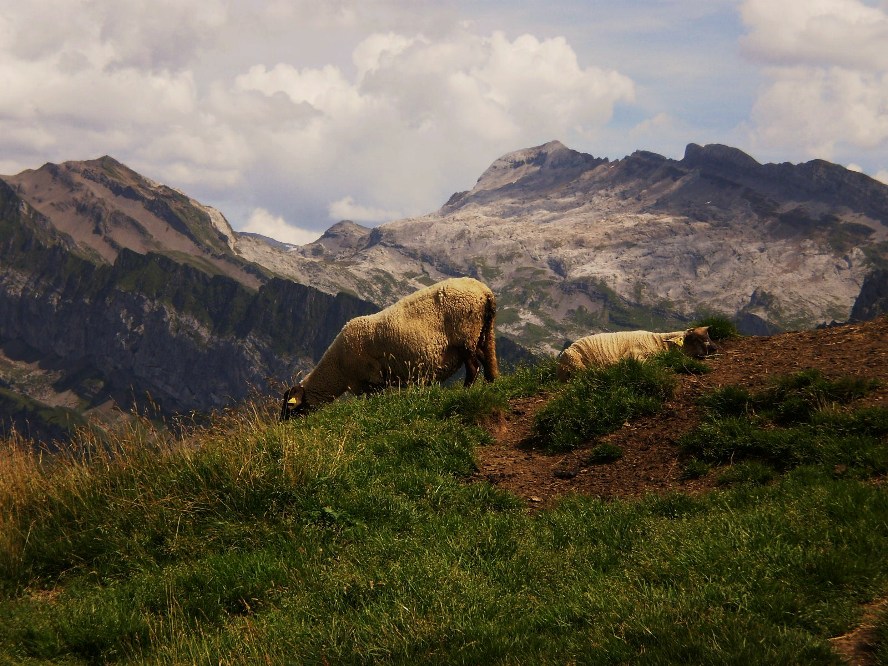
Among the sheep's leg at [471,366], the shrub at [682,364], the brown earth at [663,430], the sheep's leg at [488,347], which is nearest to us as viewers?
the brown earth at [663,430]

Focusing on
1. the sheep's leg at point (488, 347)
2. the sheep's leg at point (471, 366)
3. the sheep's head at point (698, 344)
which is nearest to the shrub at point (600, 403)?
the sheep's head at point (698, 344)

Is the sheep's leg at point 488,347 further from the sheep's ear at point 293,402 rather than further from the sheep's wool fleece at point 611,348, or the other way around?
the sheep's ear at point 293,402

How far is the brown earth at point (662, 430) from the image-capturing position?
10.5 m

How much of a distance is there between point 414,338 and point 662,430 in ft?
27.4

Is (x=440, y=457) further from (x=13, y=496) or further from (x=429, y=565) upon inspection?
(x=13, y=496)

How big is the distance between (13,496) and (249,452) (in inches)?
141

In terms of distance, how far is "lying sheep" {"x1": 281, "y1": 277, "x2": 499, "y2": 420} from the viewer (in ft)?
61.9

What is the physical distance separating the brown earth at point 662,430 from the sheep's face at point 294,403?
7.18 m

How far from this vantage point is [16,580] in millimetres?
9508

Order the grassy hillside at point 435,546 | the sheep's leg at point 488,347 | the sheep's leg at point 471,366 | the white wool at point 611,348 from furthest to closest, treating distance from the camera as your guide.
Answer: the sheep's leg at point 488,347, the sheep's leg at point 471,366, the white wool at point 611,348, the grassy hillside at point 435,546

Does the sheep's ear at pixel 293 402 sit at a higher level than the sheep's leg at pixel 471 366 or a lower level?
lower

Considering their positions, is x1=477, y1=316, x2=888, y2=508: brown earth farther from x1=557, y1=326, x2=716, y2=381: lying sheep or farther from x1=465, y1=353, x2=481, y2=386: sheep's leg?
x1=465, y1=353, x2=481, y2=386: sheep's leg

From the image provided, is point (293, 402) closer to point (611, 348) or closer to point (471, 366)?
point (471, 366)

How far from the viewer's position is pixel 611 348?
17422 millimetres
